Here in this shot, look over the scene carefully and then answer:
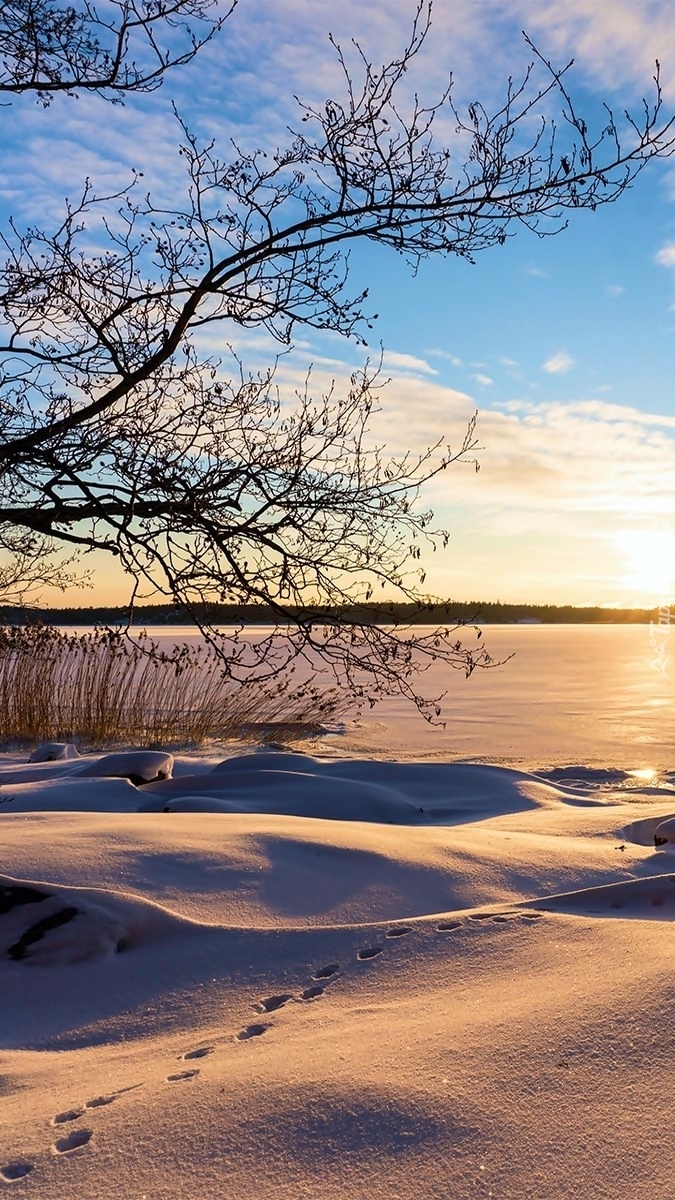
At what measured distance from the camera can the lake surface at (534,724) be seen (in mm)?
10445

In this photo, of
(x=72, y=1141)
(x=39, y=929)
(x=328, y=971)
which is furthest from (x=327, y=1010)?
(x=39, y=929)

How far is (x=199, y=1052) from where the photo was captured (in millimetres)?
2088

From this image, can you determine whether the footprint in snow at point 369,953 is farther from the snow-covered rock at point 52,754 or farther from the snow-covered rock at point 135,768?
the snow-covered rock at point 52,754

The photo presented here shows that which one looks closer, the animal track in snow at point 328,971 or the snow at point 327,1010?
the snow at point 327,1010

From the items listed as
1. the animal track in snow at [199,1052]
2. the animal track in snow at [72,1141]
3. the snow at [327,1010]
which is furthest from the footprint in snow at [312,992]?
the animal track in snow at [72,1141]

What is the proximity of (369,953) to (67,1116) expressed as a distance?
1.06 m

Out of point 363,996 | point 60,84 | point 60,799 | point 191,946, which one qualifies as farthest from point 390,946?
point 60,84

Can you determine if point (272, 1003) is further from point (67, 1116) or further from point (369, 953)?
point (67, 1116)

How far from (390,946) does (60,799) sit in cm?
313

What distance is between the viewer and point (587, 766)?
30.6 ft

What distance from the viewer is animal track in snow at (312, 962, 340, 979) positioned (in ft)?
8.45

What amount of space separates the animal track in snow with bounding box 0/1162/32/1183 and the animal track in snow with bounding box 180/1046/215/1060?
0.48m

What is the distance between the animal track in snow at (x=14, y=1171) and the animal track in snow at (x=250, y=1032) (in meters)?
0.62

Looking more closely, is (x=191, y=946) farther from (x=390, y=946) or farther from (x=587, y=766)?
(x=587, y=766)
